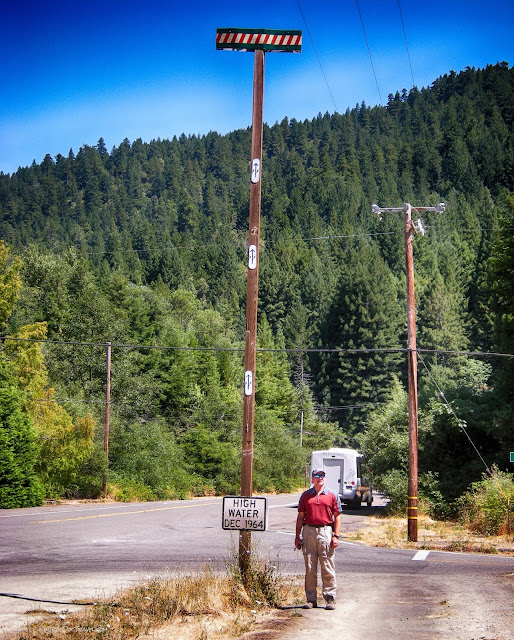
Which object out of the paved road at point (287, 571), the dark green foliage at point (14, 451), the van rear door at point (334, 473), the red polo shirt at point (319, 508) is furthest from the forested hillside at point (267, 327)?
the red polo shirt at point (319, 508)

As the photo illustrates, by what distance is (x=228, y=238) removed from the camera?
493 feet

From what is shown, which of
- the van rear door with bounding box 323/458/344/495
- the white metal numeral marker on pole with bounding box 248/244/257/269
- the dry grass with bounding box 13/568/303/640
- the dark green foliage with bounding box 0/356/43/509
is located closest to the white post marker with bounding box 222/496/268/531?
the dry grass with bounding box 13/568/303/640

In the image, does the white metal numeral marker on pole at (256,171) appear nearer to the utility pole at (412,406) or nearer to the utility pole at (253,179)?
the utility pole at (253,179)

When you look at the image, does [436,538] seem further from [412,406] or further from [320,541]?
[320,541]

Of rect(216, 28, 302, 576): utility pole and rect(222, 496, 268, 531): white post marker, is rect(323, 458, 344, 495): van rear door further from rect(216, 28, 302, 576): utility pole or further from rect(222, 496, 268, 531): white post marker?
rect(222, 496, 268, 531): white post marker

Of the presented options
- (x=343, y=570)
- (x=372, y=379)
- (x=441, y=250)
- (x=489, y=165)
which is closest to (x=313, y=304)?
(x=441, y=250)

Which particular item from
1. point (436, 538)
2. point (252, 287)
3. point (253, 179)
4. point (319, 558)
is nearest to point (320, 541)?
point (319, 558)

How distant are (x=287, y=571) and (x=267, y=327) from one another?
97.8 metres

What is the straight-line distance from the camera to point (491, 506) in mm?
23859

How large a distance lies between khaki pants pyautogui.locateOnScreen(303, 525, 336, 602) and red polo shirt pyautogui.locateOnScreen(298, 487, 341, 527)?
0.10 m

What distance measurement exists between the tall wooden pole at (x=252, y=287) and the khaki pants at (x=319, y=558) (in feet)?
4.26

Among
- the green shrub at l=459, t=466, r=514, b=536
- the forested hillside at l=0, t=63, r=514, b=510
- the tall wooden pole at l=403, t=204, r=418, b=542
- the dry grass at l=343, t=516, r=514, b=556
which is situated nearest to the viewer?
the dry grass at l=343, t=516, r=514, b=556

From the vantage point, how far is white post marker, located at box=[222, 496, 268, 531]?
10.9 metres

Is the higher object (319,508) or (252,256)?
(252,256)
